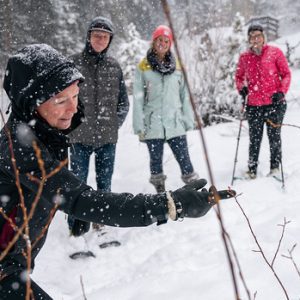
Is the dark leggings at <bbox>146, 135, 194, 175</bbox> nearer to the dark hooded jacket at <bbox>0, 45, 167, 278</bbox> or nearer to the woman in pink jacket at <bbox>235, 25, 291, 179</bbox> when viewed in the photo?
the woman in pink jacket at <bbox>235, 25, 291, 179</bbox>

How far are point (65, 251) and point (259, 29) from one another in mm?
3206

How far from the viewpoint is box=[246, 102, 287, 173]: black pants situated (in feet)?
14.9

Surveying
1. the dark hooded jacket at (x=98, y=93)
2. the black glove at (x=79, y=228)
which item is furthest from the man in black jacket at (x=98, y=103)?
the black glove at (x=79, y=228)

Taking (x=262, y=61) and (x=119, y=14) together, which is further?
(x=119, y=14)

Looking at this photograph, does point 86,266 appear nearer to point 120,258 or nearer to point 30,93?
point 120,258

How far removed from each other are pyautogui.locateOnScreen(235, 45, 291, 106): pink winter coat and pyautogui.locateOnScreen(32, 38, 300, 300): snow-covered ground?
1.02 m

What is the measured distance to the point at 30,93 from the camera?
1719 mm

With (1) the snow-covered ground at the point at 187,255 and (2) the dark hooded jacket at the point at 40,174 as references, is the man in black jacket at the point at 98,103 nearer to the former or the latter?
(1) the snow-covered ground at the point at 187,255

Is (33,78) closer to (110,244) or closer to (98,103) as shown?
(98,103)

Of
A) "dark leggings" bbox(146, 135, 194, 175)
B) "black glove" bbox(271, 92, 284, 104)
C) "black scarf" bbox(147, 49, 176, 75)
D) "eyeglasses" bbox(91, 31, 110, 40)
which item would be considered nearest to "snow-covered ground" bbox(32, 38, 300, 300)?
"dark leggings" bbox(146, 135, 194, 175)

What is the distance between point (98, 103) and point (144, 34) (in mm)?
Result: 23335

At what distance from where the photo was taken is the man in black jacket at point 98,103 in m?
3.67

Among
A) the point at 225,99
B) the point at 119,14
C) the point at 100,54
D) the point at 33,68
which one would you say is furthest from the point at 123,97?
the point at 119,14

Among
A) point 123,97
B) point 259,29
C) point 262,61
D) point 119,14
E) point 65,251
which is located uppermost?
point 119,14
